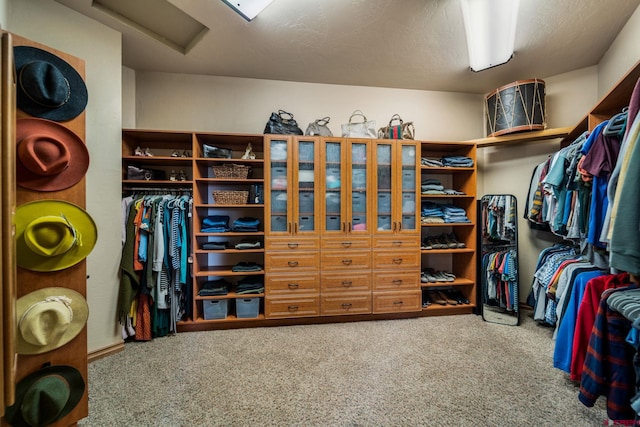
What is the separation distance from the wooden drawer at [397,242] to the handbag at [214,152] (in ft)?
5.69

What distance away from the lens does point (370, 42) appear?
2070mm

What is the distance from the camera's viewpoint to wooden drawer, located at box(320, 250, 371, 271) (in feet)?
7.80

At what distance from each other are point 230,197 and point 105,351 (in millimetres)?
1562

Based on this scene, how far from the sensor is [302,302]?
2.34 meters

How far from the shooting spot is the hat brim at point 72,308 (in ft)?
3.44

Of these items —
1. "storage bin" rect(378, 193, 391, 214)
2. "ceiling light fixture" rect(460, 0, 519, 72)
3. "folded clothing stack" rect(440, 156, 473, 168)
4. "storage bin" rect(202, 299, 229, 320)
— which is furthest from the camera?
"folded clothing stack" rect(440, 156, 473, 168)

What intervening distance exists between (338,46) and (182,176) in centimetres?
192

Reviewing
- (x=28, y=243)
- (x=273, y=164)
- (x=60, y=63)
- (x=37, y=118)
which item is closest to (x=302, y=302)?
(x=273, y=164)

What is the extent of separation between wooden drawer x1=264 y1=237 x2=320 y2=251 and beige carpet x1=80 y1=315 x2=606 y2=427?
2.55 feet

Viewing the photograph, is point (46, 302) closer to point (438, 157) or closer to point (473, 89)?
point (438, 157)

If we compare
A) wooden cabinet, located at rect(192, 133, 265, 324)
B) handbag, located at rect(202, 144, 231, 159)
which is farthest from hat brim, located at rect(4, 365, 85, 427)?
handbag, located at rect(202, 144, 231, 159)

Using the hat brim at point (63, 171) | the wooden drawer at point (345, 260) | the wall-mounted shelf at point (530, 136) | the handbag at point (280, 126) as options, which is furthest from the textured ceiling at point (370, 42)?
the wooden drawer at point (345, 260)

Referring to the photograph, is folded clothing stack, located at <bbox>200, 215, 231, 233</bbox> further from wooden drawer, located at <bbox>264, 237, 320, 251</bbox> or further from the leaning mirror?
the leaning mirror

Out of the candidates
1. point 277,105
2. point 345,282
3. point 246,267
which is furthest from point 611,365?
point 277,105
